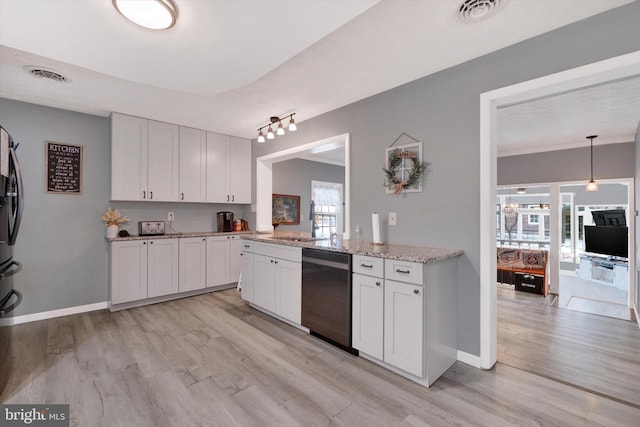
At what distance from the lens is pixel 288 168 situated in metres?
5.88

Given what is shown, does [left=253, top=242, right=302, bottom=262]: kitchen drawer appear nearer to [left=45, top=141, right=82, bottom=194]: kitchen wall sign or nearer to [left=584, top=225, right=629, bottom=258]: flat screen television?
[left=45, top=141, right=82, bottom=194]: kitchen wall sign

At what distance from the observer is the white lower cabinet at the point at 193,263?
415 centimetres

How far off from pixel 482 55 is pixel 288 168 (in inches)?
162

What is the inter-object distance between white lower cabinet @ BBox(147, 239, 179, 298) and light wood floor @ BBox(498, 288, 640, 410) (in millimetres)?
3951

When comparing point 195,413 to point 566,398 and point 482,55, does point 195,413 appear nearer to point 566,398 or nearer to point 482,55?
point 566,398

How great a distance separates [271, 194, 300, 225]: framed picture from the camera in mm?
5684

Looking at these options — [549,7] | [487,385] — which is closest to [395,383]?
[487,385]

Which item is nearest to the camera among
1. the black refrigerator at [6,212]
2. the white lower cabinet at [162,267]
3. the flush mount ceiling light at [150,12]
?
the flush mount ceiling light at [150,12]

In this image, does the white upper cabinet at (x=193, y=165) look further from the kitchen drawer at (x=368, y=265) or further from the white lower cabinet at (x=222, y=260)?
the kitchen drawer at (x=368, y=265)

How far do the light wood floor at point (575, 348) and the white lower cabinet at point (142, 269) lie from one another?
3.98 meters

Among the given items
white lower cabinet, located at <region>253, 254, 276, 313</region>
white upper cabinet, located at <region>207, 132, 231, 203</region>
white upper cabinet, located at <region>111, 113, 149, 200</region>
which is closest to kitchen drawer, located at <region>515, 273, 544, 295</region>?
white lower cabinet, located at <region>253, 254, 276, 313</region>

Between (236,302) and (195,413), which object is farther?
(236,302)

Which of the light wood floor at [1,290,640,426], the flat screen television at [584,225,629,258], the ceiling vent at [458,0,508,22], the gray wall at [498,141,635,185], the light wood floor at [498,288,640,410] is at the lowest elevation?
the light wood floor at [498,288,640,410]

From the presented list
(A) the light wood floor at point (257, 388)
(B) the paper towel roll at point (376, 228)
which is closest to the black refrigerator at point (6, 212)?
(A) the light wood floor at point (257, 388)
